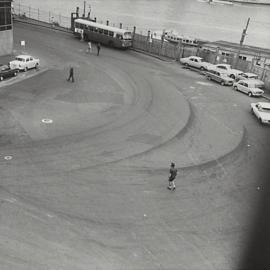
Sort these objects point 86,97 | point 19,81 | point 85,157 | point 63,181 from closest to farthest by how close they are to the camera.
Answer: point 63,181 → point 85,157 → point 86,97 → point 19,81

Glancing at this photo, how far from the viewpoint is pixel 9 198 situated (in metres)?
16.2

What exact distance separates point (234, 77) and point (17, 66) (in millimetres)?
21901

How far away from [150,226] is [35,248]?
451 centimetres

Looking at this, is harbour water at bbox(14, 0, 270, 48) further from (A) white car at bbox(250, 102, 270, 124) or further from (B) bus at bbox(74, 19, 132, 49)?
(A) white car at bbox(250, 102, 270, 124)

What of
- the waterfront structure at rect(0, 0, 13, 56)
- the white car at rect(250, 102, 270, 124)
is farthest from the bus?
the white car at rect(250, 102, 270, 124)

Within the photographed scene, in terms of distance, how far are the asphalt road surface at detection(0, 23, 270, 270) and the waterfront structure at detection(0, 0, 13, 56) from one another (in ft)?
24.6

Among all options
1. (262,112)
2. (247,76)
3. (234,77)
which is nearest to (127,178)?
(262,112)

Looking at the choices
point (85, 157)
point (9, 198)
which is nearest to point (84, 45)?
point (85, 157)

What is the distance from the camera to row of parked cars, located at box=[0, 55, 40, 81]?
108 feet

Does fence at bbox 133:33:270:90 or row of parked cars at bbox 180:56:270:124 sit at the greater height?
fence at bbox 133:33:270:90

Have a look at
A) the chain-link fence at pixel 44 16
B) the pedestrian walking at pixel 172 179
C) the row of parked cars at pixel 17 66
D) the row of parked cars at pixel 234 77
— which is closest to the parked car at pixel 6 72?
the row of parked cars at pixel 17 66

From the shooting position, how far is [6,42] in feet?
134

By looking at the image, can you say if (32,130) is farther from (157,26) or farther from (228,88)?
(157,26)

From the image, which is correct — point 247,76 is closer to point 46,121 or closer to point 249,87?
point 249,87
